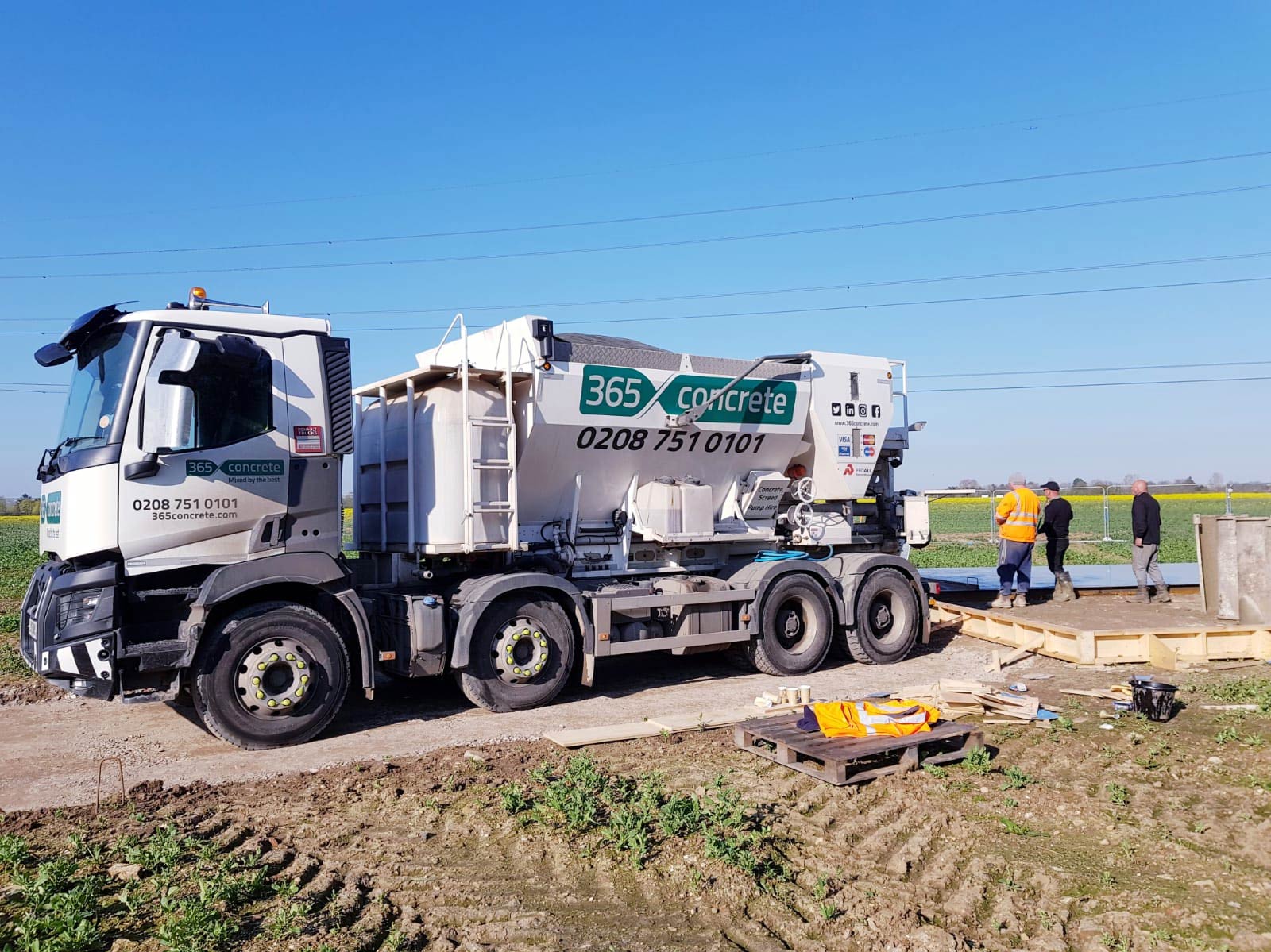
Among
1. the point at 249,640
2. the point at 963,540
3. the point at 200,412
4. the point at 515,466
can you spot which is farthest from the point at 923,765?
the point at 963,540

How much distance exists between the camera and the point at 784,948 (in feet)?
13.4

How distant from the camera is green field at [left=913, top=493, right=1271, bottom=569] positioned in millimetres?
24188

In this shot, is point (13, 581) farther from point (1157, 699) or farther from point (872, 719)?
point (1157, 699)

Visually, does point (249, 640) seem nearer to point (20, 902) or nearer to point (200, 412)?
point (200, 412)

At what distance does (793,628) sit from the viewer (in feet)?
36.6

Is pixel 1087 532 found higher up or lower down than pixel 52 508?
lower down

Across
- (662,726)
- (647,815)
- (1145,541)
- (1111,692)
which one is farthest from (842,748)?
(1145,541)

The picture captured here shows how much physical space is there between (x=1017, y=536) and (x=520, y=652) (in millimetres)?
8712

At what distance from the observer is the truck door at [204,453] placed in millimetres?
7242

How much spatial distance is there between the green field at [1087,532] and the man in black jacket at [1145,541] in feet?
24.4

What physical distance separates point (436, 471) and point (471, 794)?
3612 mm

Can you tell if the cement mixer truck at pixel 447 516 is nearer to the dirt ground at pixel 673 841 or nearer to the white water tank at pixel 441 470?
the white water tank at pixel 441 470

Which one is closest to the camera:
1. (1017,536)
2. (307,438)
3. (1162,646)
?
(307,438)

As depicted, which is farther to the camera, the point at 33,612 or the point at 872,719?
the point at 33,612
